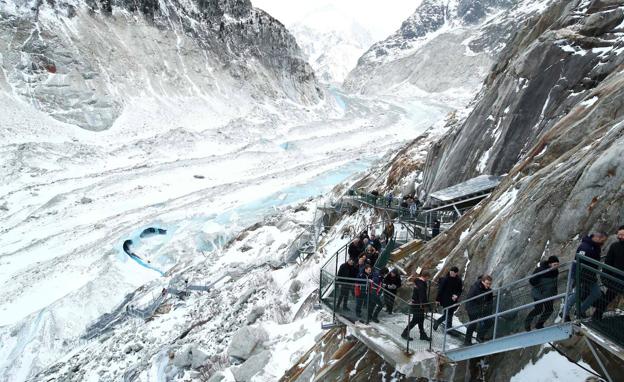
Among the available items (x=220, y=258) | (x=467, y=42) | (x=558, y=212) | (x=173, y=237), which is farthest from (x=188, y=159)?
(x=467, y=42)

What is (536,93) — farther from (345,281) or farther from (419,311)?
(419,311)

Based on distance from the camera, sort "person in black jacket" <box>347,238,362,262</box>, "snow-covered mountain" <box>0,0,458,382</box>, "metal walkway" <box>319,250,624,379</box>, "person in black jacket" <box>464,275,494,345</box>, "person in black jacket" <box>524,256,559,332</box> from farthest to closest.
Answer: "snow-covered mountain" <box>0,0,458,382</box>, "person in black jacket" <box>347,238,362,262</box>, "person in black jacket" <box>464,275,494,345</box>, "person in black jacket" <box>524,256,559,332</box>, "metal walkway" <box>319,250,624,379</box>

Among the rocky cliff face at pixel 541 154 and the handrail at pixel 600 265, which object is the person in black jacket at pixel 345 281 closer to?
the rocky cliff face at pixel 541 154

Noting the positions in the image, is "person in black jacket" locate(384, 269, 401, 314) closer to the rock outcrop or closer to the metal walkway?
the metal walkway

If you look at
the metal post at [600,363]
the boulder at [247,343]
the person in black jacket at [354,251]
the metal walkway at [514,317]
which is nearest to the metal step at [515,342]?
the metal walkway at [514,317]

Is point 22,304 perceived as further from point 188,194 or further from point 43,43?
point 43,43

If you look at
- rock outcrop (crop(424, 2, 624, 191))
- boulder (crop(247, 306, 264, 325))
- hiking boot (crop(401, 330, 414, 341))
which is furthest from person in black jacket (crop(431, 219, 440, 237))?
boulder (crop(247, 306, 264, 325))

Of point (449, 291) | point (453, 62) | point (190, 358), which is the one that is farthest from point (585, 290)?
point (453, 62)
